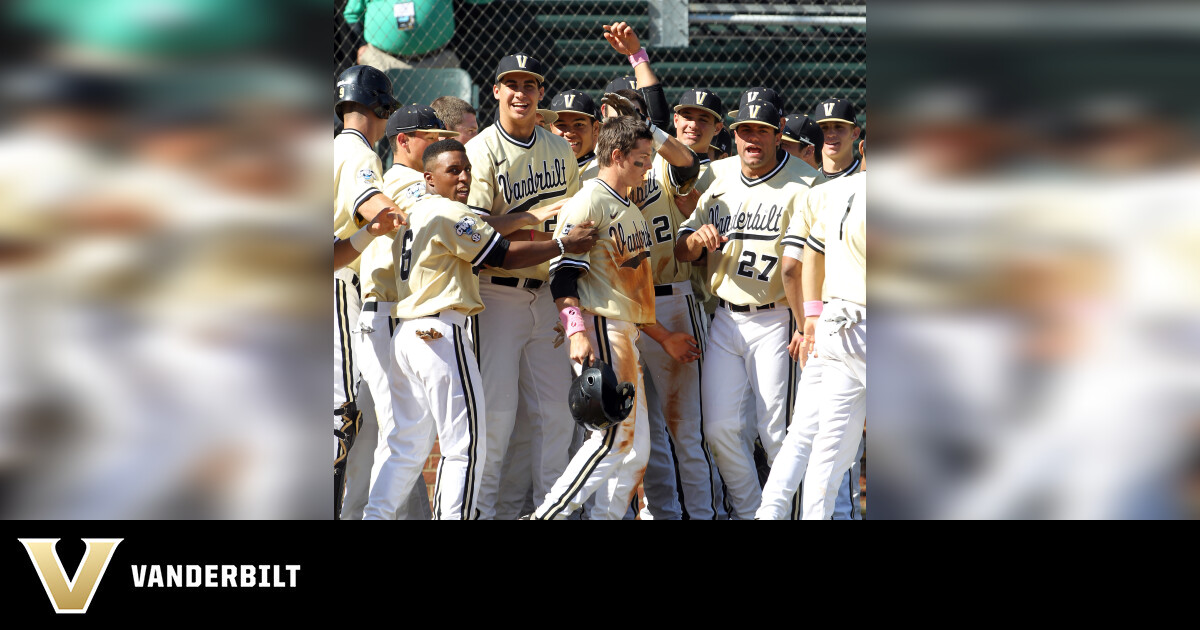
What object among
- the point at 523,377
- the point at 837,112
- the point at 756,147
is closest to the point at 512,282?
the point at 523,377

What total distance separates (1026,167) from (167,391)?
1456 millimetres

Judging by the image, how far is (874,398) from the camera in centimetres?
188

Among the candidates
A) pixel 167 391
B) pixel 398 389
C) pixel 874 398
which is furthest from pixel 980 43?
pixel 398 389

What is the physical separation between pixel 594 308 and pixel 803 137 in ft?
6.69

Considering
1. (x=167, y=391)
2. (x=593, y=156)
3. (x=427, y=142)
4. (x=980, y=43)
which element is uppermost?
(x=593, y=156)

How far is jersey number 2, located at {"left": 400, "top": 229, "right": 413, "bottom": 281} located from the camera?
3807 mm

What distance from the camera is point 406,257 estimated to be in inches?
151

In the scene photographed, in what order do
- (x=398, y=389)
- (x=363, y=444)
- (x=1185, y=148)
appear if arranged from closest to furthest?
(x=1185, y=148), (x=398, y=389), (x=363, y=444)

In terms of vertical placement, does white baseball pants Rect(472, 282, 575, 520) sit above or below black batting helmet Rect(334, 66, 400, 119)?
below

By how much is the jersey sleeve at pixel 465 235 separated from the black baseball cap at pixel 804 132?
7.23ft

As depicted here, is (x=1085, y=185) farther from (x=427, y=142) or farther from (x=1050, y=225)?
(x=427, y=142)

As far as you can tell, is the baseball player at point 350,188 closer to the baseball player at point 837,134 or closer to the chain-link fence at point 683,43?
the baseball player at point 837,134

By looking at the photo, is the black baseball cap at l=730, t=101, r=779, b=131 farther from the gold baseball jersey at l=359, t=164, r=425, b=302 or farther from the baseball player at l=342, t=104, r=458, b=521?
the gold baseball jersey at l=359, t=164, r=425, b=302
